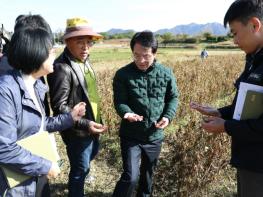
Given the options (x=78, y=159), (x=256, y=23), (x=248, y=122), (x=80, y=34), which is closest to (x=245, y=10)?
(x=256, y=23)

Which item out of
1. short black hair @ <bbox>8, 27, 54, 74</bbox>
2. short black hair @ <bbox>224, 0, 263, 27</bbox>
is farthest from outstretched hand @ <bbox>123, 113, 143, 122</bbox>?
short black hair @ <bbox>224, 0, 263, 27</bbox>

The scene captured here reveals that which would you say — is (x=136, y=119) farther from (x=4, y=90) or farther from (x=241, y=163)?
(x=4, y=90)

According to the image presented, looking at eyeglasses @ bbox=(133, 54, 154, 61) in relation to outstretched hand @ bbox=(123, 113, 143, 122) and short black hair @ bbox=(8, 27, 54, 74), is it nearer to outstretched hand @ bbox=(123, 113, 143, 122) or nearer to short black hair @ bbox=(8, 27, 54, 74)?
outstretched hand @ bbox=(123, 113, 143, 122)

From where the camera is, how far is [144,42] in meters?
3.04

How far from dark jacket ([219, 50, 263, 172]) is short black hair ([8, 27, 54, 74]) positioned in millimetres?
1238

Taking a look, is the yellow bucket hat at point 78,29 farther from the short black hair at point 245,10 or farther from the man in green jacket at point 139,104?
the short black hair at point 245,10

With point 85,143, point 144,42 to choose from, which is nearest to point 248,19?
point 144,42

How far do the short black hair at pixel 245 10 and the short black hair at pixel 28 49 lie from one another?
1161 millimetres

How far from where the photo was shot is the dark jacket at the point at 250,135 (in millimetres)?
2064

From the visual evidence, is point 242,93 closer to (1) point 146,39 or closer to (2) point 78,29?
(1) point 146,39

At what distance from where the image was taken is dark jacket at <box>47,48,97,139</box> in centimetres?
288

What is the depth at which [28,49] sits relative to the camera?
2041 millimetres

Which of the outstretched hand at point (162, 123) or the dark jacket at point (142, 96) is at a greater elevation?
the dark jacket at point (142, 96)

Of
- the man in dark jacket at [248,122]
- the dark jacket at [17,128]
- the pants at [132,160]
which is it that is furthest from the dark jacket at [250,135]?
the dark jacket at [17,128]
